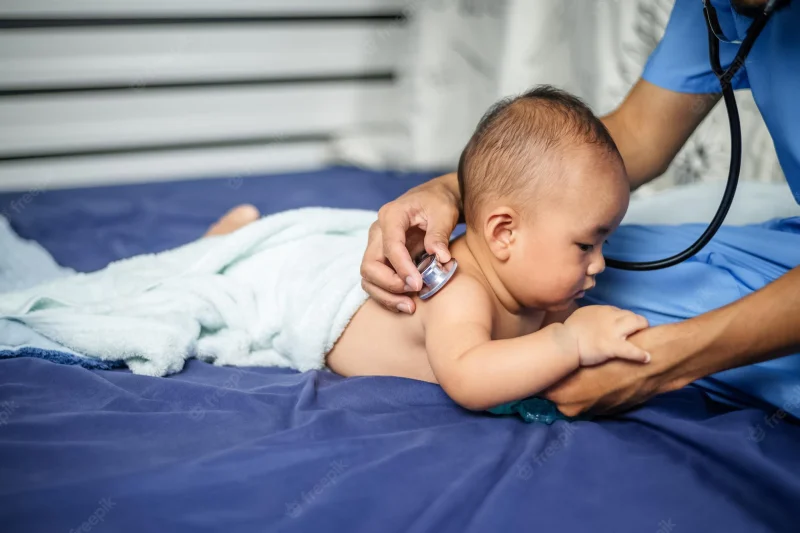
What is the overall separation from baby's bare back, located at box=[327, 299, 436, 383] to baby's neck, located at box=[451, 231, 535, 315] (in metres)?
0.13

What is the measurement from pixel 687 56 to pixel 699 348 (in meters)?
0.60

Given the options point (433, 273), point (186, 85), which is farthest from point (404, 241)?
point (186, 85)

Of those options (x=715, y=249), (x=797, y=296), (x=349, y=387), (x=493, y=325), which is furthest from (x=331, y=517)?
(x=715, y=249)

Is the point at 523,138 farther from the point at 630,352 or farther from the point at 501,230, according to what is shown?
the point at 630,352

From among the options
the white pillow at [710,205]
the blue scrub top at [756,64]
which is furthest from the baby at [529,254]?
the white pillow at [710,205]

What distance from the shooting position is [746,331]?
945 millimetres

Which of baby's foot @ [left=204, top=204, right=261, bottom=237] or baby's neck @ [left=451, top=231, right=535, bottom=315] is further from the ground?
baby's neck @ [left=451, top=231, right=535, bottom=315]

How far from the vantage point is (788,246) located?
4.12ft

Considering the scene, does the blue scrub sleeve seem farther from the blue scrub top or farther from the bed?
the bed

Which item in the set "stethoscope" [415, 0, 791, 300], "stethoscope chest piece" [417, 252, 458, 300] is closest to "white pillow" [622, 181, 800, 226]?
"stethoscope" [415, 0, 791, 300]

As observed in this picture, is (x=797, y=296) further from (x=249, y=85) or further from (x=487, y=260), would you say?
(x=249, y=85)

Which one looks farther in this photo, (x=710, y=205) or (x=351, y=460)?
(x=710, y=205)

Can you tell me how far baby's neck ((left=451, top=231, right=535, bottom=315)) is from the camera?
1.14 meters

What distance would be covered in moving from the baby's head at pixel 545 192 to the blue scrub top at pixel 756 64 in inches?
11.6
